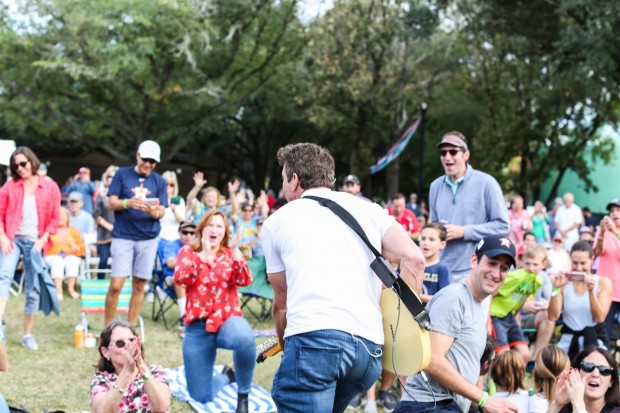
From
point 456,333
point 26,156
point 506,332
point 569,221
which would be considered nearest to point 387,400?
point 506,332

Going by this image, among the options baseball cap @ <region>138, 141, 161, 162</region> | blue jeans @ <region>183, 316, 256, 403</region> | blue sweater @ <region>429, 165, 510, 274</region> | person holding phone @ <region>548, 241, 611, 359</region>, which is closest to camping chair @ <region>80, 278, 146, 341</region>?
baseball cap @ <region>138, 141, 161, 162</region>

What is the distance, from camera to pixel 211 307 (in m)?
6.09

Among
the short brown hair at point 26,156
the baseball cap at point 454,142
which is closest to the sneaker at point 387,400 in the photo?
the baseball cap at point 454,142

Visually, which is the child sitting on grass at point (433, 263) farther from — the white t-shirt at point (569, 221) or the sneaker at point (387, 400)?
the white t-shirt at point (569, 221)

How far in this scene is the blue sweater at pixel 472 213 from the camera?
5.72 m

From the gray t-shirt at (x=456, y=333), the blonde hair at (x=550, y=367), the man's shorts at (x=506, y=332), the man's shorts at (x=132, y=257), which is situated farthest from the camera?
the man's shorts at (x=132, y=257)

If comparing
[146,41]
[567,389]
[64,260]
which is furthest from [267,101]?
[567,389]

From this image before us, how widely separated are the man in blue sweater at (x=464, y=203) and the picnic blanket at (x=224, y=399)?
188 centimetres

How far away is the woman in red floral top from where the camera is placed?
19.6ft

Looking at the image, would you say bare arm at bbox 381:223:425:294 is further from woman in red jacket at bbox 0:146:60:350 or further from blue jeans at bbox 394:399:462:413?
woman in red jacket at bbox 0:146:60:350

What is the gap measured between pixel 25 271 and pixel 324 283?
5.44 meters

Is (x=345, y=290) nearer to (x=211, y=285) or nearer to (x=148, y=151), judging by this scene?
(x=211, y=285)

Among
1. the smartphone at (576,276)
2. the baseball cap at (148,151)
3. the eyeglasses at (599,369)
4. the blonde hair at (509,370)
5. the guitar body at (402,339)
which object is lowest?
the blonde hair at (509,370)

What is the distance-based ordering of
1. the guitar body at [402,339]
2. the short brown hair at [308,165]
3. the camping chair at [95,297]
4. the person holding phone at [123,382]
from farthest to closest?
the camping chair at [95,297] → the person holding phone at [123,382] → the short brown hair at [308,165] → the guitar body at [402,339]
